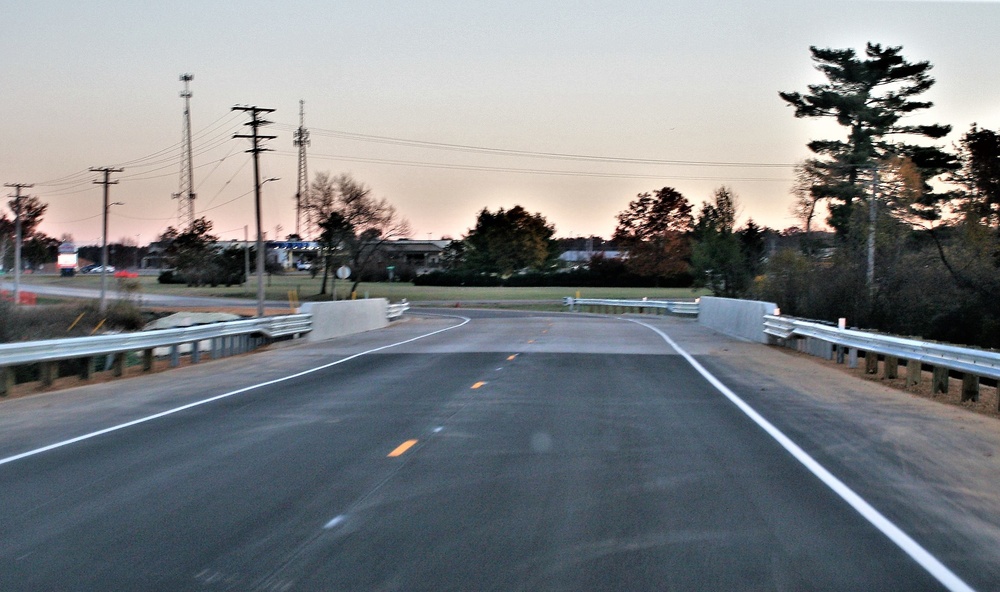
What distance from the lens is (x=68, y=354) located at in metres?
18.4

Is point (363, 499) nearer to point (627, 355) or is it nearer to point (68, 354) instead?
point (68, 354)

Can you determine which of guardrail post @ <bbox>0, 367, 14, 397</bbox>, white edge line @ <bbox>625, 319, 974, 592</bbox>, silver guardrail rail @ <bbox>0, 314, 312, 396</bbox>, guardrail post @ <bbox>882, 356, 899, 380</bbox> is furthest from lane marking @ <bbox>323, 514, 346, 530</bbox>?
guardrail post @ <bbox>882, 356, 899, 380</bbox>

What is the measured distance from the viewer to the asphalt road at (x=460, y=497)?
630cm

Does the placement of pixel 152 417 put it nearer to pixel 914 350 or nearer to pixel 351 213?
pixel 914 350

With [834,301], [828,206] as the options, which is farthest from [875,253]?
[828,206]

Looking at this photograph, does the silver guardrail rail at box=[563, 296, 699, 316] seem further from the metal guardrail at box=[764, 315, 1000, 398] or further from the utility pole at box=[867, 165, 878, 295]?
the metal guardrail at box=[764, 315, 1000, 398]

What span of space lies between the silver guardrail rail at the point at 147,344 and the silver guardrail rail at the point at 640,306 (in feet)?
93.0

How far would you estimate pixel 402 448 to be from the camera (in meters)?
11.1

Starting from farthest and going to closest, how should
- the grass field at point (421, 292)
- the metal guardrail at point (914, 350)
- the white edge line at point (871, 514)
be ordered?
the grass field at point (421, 292) < the metal guardrail at point (914, 350) < the white edge line at point (871, 514)

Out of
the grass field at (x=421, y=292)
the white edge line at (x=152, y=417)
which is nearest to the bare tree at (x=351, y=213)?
the grass field at (x=421, y=292)

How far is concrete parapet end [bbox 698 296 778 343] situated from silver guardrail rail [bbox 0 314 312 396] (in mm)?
14222

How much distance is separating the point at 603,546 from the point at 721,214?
261 ft

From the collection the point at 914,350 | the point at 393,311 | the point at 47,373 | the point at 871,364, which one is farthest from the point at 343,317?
the point at 914,350

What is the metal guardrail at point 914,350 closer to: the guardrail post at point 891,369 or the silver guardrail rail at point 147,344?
the guardrail post at point 891,369
